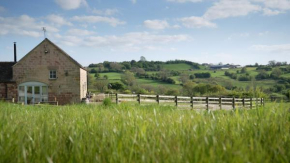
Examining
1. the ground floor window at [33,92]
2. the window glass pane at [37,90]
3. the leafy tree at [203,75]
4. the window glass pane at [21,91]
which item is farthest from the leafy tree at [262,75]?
the window glass pane at [21,91]

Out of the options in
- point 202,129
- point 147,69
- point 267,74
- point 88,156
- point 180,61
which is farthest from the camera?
point 180,61

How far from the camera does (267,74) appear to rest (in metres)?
97.7

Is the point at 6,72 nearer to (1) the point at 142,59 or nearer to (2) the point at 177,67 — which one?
(2) the point at 177,67

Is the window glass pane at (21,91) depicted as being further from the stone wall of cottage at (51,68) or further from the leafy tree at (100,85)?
the leafy tree at (100,85)

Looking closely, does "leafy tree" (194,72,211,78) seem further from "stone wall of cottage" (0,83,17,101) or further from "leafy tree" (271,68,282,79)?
"stone wall of cottage" (0,83,17,101)

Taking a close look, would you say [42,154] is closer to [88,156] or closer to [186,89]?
[88,156]

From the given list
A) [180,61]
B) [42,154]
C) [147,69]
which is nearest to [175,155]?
[42,154]

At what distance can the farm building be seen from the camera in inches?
1171

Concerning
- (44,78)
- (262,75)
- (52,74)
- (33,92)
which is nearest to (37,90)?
(33,92)

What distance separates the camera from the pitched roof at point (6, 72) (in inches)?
1184

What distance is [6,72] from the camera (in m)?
31.0

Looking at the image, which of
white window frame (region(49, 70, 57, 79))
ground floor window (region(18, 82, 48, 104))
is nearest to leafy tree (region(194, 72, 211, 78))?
white window frame (region(49, 70, 57, 79))

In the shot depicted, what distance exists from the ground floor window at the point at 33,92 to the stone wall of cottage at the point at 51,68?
0.47m

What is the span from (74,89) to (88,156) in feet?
95.3
